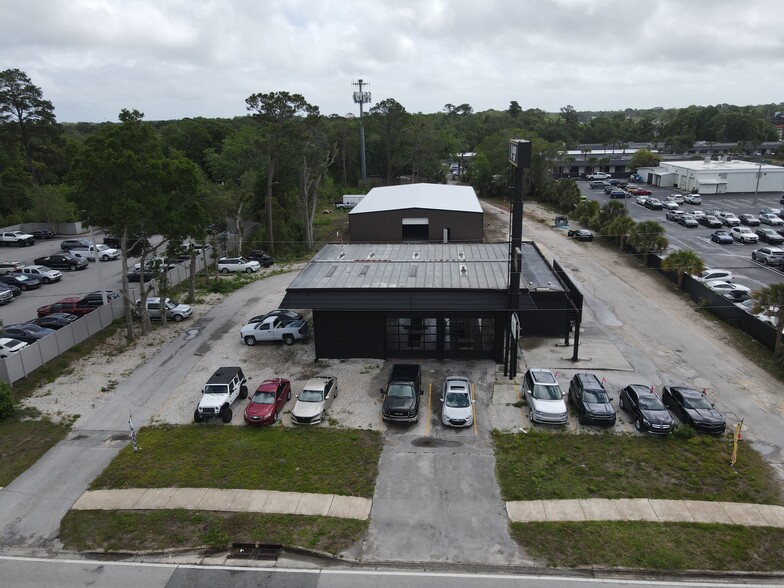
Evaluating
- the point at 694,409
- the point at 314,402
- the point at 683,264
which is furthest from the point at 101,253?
the point at 683,264

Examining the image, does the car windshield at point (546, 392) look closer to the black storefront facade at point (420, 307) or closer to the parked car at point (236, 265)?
the black storefront facade at point (420, 307)

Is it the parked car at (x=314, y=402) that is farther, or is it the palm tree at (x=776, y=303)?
the palm tree at (x=776, y=303)

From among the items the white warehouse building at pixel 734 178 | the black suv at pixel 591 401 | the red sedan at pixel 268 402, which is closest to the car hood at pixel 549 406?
the black suv at pixel 591 401

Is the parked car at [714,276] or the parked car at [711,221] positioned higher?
the parked car at [711,221]

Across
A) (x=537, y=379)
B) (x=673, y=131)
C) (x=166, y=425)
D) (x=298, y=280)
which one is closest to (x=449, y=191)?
(x=298, y=280)

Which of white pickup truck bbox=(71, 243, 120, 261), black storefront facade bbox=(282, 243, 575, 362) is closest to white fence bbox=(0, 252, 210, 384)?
black storefront facade bbox=(282, 243, 575, 362)

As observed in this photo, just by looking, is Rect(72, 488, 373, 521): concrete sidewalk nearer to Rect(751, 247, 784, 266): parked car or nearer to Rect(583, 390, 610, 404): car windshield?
Rect(583, 390, 610, 404): car windshield

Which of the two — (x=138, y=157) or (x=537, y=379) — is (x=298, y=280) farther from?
(x=537, y=379)
